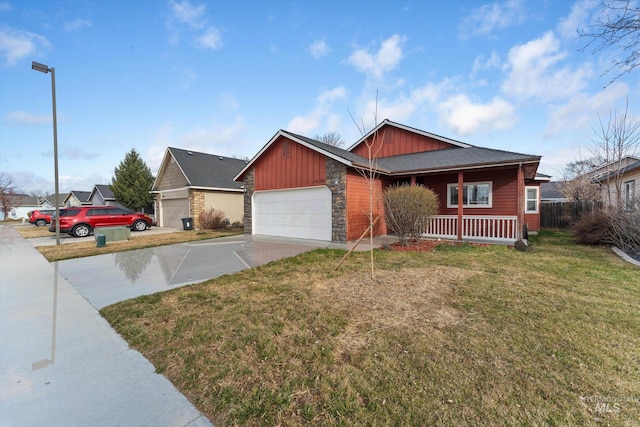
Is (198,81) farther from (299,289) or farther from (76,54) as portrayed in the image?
(299,289)

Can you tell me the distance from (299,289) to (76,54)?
1218 centimetres

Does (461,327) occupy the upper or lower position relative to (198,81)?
lower

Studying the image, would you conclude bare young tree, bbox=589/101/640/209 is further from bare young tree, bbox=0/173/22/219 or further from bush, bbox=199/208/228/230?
bare young tree, bbox=0/173/22/219

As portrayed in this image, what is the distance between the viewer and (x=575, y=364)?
262 centimetres

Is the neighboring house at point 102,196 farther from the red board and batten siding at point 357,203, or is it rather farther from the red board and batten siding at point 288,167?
the red board and batten siding at point 357,203

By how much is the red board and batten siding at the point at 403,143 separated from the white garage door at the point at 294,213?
5.32m

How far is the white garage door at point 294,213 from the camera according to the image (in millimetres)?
11461

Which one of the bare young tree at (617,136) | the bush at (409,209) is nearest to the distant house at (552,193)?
the bare young tree at (617,136)

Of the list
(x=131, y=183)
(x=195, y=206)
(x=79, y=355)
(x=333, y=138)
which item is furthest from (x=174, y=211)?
(x=333, y=138)

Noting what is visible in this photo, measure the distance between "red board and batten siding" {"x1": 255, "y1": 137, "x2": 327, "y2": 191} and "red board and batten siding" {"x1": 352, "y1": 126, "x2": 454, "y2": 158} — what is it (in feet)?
15.3

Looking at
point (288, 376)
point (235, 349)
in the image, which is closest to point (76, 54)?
point (235, 349)

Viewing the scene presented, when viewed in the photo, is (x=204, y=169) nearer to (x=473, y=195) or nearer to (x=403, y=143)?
(x=403, y=143)

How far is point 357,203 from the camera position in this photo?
1111cm

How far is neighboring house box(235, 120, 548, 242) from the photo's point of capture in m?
10.4
